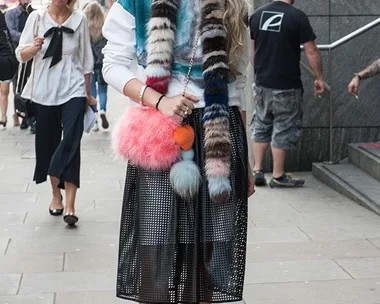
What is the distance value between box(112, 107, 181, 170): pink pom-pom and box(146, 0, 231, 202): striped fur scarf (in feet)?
0.41

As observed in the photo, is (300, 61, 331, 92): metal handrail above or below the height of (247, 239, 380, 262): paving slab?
above

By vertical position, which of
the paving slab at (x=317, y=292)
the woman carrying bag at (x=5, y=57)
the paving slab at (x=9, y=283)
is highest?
the woman carrying bag at (x=5, y=57)

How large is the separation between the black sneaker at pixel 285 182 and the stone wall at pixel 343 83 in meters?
0.61

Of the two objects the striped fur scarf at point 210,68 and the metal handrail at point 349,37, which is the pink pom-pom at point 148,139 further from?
the metal handrail at point 349,37

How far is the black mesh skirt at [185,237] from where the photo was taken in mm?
4074

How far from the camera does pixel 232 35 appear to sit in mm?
4094

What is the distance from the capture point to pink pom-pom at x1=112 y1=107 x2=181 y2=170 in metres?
4.00

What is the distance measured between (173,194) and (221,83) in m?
0.48

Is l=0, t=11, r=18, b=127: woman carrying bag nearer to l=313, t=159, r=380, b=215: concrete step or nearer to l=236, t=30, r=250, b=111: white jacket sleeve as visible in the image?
l=236, t=30, r=250, b=111: white jacket sleeve

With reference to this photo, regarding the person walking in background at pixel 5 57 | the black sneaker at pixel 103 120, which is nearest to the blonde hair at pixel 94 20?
the black sneaker at pixel 103 120

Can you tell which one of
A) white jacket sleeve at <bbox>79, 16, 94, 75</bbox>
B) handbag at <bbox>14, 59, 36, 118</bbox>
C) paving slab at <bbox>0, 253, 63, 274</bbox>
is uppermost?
white jacket sleeve at <bbox>79, 16, 94, 75</bbox>

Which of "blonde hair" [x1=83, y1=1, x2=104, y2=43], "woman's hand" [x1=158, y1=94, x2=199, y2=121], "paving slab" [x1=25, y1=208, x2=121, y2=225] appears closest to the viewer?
"woman's hand" [x1=158, y1=94, x2=199, y2=121]

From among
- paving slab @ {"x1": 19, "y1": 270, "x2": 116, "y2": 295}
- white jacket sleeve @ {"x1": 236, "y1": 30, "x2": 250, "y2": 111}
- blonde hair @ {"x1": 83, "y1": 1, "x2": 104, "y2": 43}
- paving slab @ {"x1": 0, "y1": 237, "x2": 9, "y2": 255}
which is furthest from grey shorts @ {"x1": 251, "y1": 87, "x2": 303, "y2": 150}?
white jacket sleeve @ {"x1": 236, "y1": 30, "x2": 250, "y2": 111}

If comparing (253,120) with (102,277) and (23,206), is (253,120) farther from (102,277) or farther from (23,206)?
(102,277)
